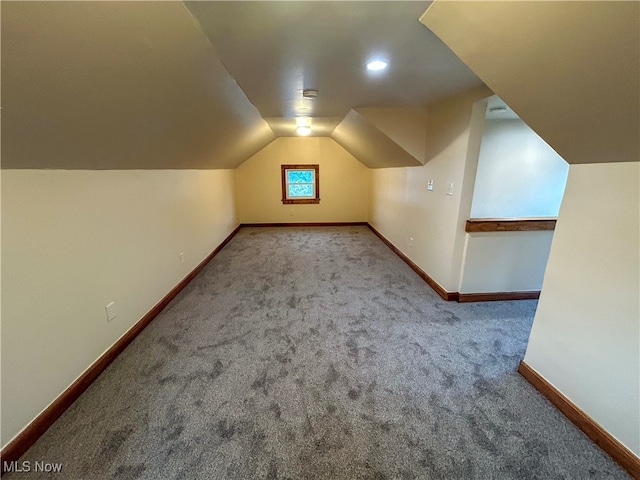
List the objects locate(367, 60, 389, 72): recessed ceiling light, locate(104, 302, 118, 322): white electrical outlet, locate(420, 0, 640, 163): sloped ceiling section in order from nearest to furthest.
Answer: locate(420, 0, 640, 163): sloped ceiling section, locate(367, 60, 389, 72): recessed ceiling light, locate(104, 302, 118, 322): white electrical outlet

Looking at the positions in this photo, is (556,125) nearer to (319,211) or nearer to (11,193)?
(11,193)

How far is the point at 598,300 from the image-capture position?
4.42 ft

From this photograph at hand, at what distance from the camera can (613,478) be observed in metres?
1.17

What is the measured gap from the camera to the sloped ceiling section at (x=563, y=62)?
2.79ft

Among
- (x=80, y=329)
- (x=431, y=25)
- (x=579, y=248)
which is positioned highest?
(x=431, y=25)

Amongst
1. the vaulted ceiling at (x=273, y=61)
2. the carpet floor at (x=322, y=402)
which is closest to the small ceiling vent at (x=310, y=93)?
the vaulted ceiling at (x=273, y=61)

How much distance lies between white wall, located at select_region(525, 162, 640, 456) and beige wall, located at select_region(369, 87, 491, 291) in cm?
100

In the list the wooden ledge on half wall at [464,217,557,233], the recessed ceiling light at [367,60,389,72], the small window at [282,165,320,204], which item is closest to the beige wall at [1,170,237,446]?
the recessed ceiling light at [367,60,389,72]

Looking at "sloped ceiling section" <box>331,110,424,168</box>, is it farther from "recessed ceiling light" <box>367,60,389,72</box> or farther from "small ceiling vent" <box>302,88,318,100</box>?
"recessed ceiling light" <box>367,60,389,72</box>

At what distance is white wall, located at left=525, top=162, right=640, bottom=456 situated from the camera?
1.21 m

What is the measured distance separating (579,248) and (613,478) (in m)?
1.02

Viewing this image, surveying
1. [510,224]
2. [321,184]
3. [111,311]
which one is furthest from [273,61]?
[321,184]

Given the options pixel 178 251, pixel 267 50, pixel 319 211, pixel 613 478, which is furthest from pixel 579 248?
pixel 319 211

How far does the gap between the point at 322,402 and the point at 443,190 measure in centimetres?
227
